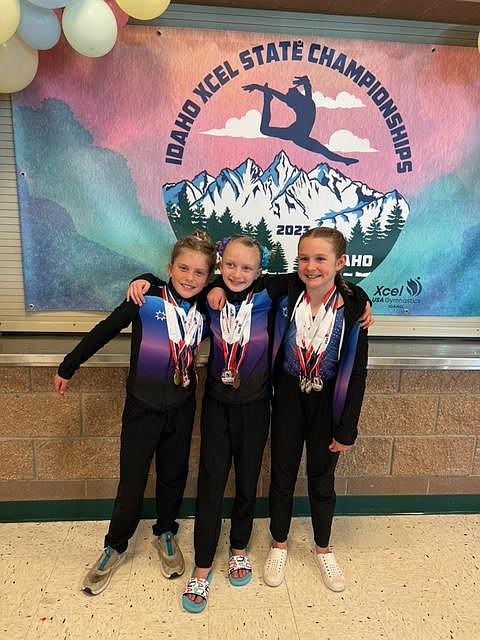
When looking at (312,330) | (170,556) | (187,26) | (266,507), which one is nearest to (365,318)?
(312,330)

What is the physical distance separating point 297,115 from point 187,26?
20.1 inches

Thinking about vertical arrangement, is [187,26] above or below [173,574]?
above

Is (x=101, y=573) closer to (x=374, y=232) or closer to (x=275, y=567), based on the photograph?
(x=275, y=567)

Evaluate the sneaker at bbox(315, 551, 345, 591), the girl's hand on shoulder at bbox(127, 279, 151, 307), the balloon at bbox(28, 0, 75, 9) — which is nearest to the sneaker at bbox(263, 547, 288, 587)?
the sneaker at bbox(315, 551, 345, 591)

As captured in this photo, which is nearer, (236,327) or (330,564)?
(236,327)

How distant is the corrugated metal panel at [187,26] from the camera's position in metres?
1.89

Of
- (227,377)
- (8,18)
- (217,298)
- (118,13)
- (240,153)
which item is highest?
(118,13)

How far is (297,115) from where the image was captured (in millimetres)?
1981

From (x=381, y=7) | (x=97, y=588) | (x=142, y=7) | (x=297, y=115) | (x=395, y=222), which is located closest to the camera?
(x=142, y=7)

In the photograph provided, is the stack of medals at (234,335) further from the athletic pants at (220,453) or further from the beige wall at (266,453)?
the beige wall at (266,453)

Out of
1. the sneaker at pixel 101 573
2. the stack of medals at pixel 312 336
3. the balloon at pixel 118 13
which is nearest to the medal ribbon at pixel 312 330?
the stack of medals at pixel 312 336

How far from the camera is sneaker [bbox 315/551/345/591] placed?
1810 millimetres

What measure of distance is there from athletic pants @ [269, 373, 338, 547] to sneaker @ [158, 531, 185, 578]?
1.19 ft

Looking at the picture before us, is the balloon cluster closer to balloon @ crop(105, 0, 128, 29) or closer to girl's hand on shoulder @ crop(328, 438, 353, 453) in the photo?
balloon @ crop(105, 0, 128, 29)
